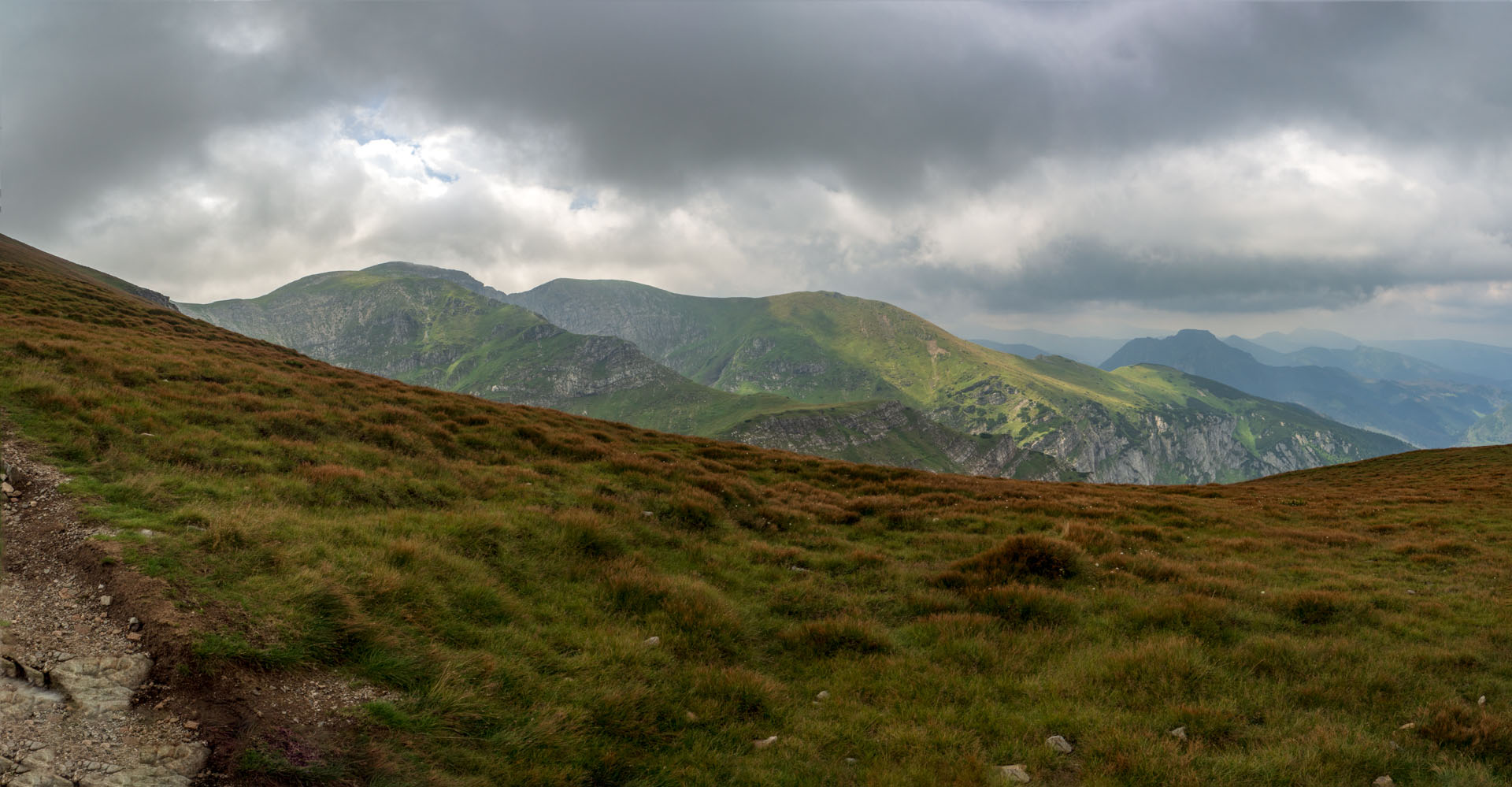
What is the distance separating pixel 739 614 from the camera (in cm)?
1189

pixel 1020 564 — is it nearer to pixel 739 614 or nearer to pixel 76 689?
pixel 739 614

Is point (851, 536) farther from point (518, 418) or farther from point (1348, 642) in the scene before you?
point (518, 418)

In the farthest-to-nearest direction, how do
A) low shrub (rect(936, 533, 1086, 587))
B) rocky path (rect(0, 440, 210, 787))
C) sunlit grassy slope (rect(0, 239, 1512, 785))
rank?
low shrub (rect(936, 533, 1086, 587)) → sunlit grassy slope (rect(0, 239, 1512, 785)) → rocky path (rect(0, 440, 210, 787))

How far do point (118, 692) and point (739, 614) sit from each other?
862 cm

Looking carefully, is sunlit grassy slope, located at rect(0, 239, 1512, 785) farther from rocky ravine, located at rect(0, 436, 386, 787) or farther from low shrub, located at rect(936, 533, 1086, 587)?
rocky ravine, located at rect(0, 436, 386, 787)

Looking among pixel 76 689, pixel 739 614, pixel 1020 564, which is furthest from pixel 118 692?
pixel 1020 564

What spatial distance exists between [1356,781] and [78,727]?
45.5 feet

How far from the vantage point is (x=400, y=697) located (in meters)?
7.30

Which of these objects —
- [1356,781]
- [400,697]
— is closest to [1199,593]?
[1356,781]

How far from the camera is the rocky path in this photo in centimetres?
523

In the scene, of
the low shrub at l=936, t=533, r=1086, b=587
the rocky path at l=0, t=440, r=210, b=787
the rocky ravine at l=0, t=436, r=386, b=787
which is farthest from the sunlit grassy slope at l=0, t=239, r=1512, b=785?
the rocky path at l=0, t=440, r=210, b=787

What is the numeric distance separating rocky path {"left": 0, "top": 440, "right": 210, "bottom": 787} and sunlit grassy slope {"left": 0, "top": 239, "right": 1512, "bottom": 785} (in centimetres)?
62

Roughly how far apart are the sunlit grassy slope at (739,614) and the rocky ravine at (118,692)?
34cm

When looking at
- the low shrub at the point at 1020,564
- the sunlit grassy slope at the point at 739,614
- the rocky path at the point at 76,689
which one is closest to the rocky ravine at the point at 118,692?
the rocky path at the point at 76,689
